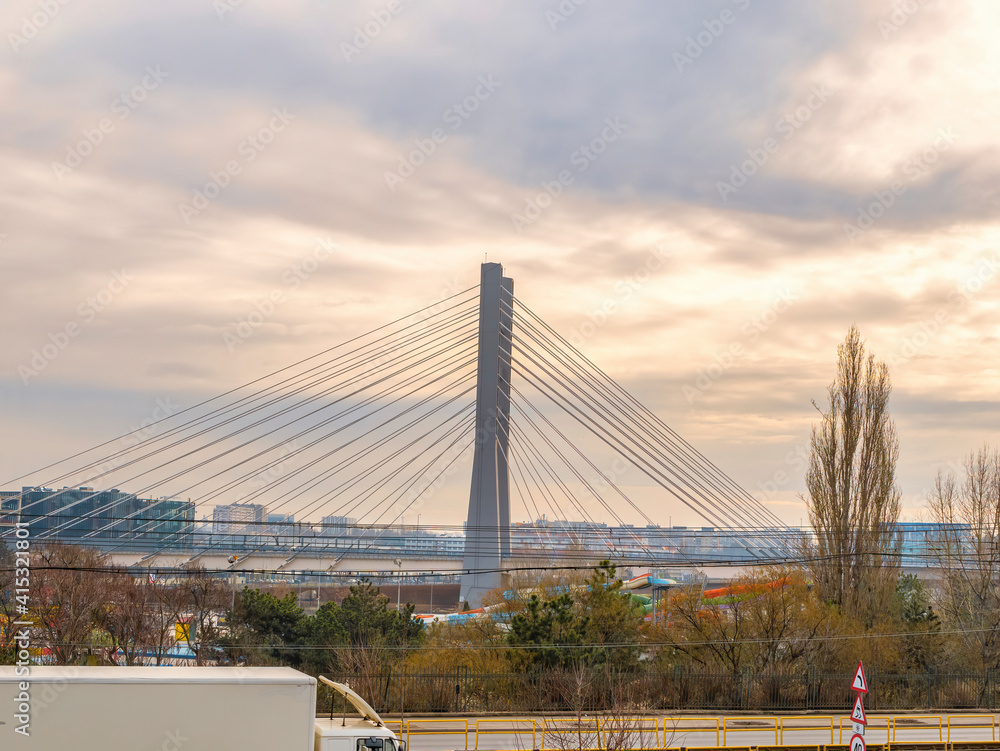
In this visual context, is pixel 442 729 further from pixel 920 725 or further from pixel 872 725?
pixel 920 725

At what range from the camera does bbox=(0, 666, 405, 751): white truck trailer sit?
983 cm

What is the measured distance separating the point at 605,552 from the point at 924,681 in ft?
36.5

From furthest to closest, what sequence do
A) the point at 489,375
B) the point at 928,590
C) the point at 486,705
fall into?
the point at 928,590, the point at 489,375, the point at 486,705

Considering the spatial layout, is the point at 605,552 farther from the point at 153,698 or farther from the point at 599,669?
the point at 153,698

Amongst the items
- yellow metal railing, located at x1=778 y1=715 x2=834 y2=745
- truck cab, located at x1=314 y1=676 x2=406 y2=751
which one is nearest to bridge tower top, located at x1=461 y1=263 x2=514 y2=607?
yellow metal railing, located at x1=778 y1=715 x2=834 y2=745

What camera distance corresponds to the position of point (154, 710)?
10211 millimetres

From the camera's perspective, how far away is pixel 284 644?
31953mm

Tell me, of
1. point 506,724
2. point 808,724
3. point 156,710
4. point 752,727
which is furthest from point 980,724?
point 156,710

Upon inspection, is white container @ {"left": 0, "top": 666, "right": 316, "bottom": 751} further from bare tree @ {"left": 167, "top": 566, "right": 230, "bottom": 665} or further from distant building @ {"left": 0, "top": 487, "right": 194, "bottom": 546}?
bare tree @ {"left": 167, "top": 566, "right": 230, "bottom": 665}

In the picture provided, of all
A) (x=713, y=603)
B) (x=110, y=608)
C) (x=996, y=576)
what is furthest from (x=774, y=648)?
(x=110, y=608)

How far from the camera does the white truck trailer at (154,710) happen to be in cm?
983

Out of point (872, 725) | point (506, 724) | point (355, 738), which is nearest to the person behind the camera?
point (355, 738)

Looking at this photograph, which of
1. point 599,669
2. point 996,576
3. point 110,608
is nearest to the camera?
point 599,669

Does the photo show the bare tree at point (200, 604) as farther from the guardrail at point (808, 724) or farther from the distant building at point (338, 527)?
the guardrail at point (808, 724)
